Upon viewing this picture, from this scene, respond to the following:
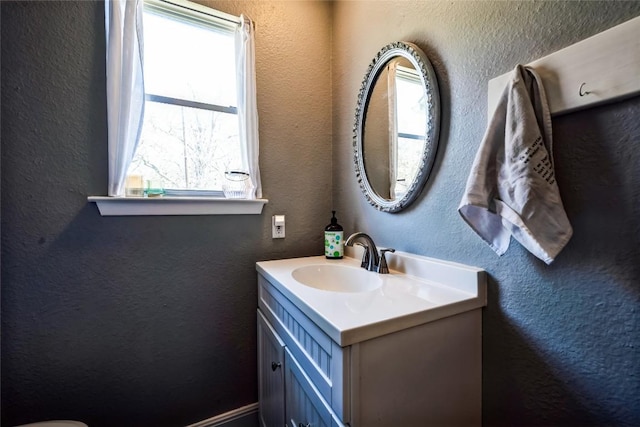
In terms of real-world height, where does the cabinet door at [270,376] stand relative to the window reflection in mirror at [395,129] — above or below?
below

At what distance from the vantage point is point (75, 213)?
1031 millimetres

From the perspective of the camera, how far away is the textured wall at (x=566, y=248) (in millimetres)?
548

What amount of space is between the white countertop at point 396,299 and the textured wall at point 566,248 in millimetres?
53

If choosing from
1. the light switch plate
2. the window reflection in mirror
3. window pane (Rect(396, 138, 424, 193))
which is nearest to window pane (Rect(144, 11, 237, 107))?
the light switch plate

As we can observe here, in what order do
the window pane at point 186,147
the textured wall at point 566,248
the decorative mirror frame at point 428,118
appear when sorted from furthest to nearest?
the window pane at point 186,147 → the decorative mirror frame at point 428,118 → the textured wall at point 566,248

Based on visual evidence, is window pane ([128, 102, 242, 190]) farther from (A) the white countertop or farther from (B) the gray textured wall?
(A) the white countertop

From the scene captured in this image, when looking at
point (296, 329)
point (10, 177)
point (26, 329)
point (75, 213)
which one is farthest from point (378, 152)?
point (26, 329)

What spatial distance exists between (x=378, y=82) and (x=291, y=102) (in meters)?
0.46

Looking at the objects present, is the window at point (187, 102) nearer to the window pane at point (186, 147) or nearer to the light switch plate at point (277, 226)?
the window pane at point (186, 147)

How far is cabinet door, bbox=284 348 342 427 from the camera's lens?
0.68m

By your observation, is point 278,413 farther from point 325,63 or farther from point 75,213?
point 325,63

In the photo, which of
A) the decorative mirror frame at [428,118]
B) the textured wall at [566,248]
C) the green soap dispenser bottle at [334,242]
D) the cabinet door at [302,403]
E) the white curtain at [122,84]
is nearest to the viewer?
the textured wall at [566,248]

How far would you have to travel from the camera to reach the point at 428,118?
0.93m

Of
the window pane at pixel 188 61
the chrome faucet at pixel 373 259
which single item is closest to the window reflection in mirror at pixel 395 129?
the chrome faucet at pixel 373 259
